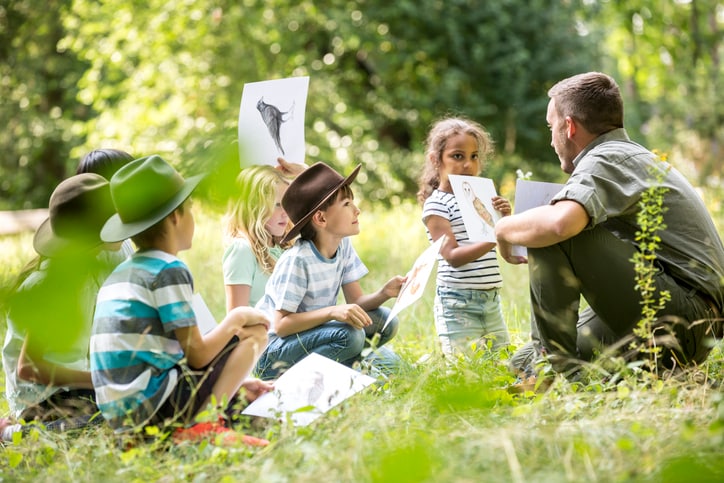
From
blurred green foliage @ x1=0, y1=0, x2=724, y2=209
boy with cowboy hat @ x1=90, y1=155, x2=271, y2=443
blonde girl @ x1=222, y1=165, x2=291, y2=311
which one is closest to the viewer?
boy with cowboy hat @ x1=90, y1=155, x2=271, y2=443

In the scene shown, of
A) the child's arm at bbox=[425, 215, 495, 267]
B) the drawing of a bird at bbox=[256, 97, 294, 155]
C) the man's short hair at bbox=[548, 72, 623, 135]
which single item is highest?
the man's short hair at bbox=[548, 72, 623, 135]

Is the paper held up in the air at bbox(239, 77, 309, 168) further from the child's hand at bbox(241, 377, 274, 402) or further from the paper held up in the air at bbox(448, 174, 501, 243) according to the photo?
the child's hand at bbox(241, 377, 274, 402)

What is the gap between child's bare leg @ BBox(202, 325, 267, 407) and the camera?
2.84m

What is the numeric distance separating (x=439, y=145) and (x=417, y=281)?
37.8 inches

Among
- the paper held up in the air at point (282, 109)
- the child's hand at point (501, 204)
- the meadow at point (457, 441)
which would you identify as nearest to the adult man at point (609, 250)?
the meadow at point (457, 441)

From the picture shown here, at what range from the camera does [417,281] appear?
3.31 metres

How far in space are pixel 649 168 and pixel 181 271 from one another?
5.79 ft

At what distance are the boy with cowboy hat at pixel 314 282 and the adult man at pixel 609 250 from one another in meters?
0.68

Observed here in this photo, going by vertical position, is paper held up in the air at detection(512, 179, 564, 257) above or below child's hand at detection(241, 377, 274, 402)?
above

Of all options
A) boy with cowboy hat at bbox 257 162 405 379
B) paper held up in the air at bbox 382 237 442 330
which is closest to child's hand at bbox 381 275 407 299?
boy with cowboy hat at bbox 257 162 405 379

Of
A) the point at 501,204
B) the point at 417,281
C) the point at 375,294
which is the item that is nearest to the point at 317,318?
the point at 375,294

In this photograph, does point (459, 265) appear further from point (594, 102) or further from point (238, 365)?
point (238, 365)

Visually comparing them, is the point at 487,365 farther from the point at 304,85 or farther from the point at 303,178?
the point at 304,85

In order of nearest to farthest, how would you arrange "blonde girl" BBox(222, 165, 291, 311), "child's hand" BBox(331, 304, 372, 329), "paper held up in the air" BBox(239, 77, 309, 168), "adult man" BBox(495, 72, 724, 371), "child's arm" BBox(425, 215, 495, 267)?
"adult man" BBox(495, 72, 724, 371)
"child's hand" BBox(331, 304, 372, 329)
"child's arm" BBox(425, 215, 495, 267)
"blonde girl" BBox(222, 165, 291, 311)
"paper held up in the air" BBox(239, 77, 309, 168)
